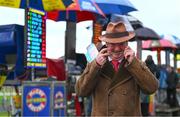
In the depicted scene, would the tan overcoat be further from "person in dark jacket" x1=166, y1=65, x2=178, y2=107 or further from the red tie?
"person in dark jacket" x1=166, y1=65, x2=178, y2=107

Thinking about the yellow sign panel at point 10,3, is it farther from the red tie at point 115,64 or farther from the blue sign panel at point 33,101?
the red tie at point 115,64

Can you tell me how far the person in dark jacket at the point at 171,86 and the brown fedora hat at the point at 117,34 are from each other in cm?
1437

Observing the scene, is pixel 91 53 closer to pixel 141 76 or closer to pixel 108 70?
pixel 108 70

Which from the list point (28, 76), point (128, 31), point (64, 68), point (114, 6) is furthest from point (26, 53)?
point (128, 31)

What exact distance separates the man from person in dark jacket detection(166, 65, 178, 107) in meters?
14.4

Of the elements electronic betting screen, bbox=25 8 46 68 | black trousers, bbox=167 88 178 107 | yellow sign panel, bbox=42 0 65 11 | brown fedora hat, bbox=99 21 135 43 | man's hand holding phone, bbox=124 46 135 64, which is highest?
yellow sign panel, bbox=42 0 65 11

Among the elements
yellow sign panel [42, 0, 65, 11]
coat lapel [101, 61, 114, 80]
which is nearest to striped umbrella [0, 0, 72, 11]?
yellow sign panel [42, 0, 65, 11]

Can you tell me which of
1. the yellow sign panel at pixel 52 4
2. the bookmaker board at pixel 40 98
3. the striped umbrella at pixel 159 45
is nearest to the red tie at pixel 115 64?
the bookmaker board at pixel 40 98

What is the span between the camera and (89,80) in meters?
4.37

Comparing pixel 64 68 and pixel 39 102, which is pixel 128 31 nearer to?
pixel 39 102

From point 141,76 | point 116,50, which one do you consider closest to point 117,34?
point 116,50

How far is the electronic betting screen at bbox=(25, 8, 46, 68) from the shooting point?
10773 millimetres

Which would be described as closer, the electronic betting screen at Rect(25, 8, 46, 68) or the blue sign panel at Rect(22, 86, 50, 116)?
the blue sign panel at Rect(22, 86, 50, 116)

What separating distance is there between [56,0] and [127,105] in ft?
20.5
